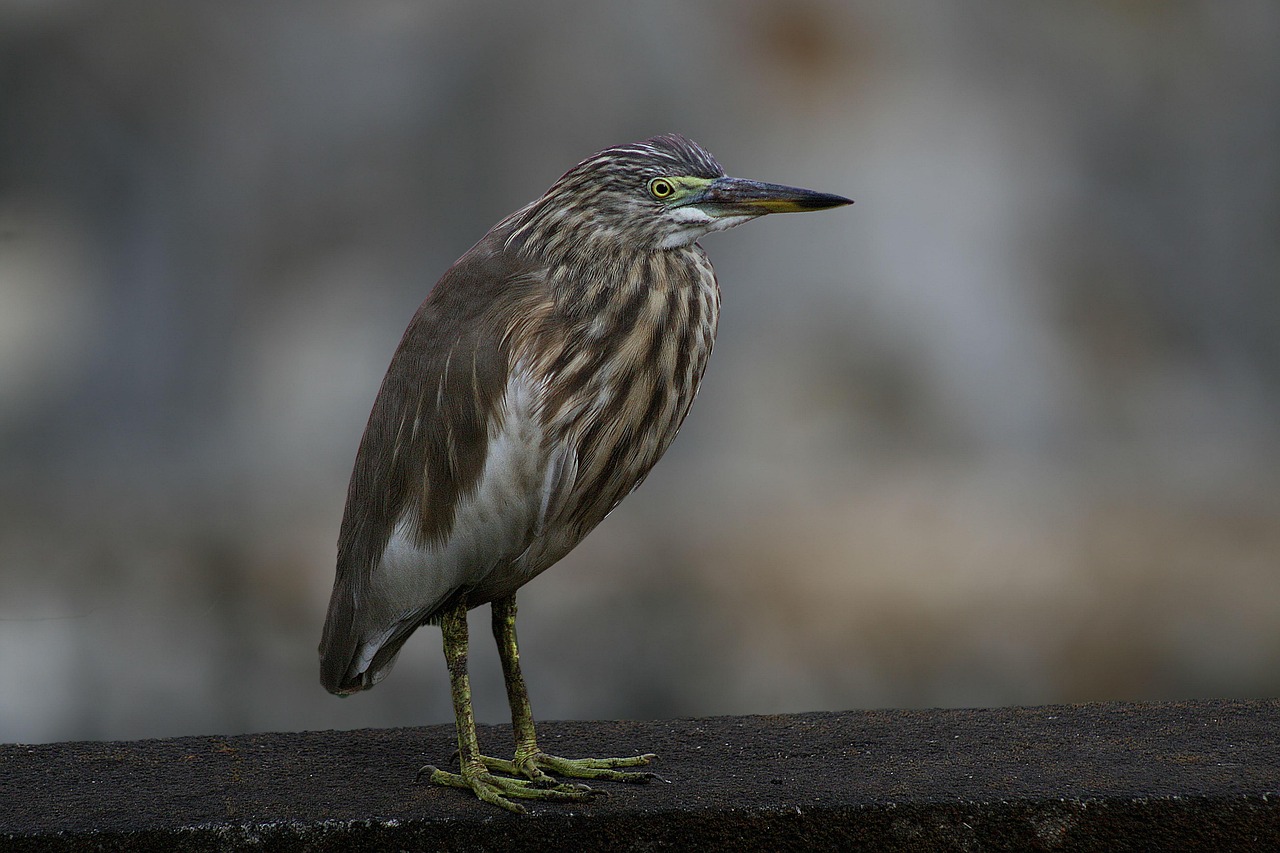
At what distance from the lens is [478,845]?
145 centimetres

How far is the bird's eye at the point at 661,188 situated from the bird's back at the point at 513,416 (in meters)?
0.07

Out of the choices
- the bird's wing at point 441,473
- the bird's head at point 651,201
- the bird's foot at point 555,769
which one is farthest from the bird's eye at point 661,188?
the bird's foot at point 555,769

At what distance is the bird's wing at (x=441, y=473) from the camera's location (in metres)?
1.48

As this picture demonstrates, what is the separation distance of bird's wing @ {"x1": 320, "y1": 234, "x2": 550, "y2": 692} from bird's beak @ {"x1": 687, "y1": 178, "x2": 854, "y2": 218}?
0.23m

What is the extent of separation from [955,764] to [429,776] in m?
0.66

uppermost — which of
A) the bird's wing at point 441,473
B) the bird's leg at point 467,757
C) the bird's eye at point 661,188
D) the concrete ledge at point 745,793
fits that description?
the bird's eye at point 661,188

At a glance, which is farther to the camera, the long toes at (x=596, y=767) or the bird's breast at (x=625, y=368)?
the long toes at (x=596, y=767)

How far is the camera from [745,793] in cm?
152

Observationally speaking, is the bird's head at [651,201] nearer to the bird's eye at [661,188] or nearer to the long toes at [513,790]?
the bird's eye at [661,188]

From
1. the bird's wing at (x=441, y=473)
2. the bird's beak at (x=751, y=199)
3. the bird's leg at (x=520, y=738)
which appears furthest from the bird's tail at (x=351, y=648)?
the bird's beak at (x=751, y=199)

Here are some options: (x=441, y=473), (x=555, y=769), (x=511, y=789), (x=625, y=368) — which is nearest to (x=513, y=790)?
(x=511, y=789)

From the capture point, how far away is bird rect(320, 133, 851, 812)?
1.47 m

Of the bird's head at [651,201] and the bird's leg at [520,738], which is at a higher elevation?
the bird's head at [651,201]

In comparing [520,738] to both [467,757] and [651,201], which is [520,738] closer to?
[467,757]
